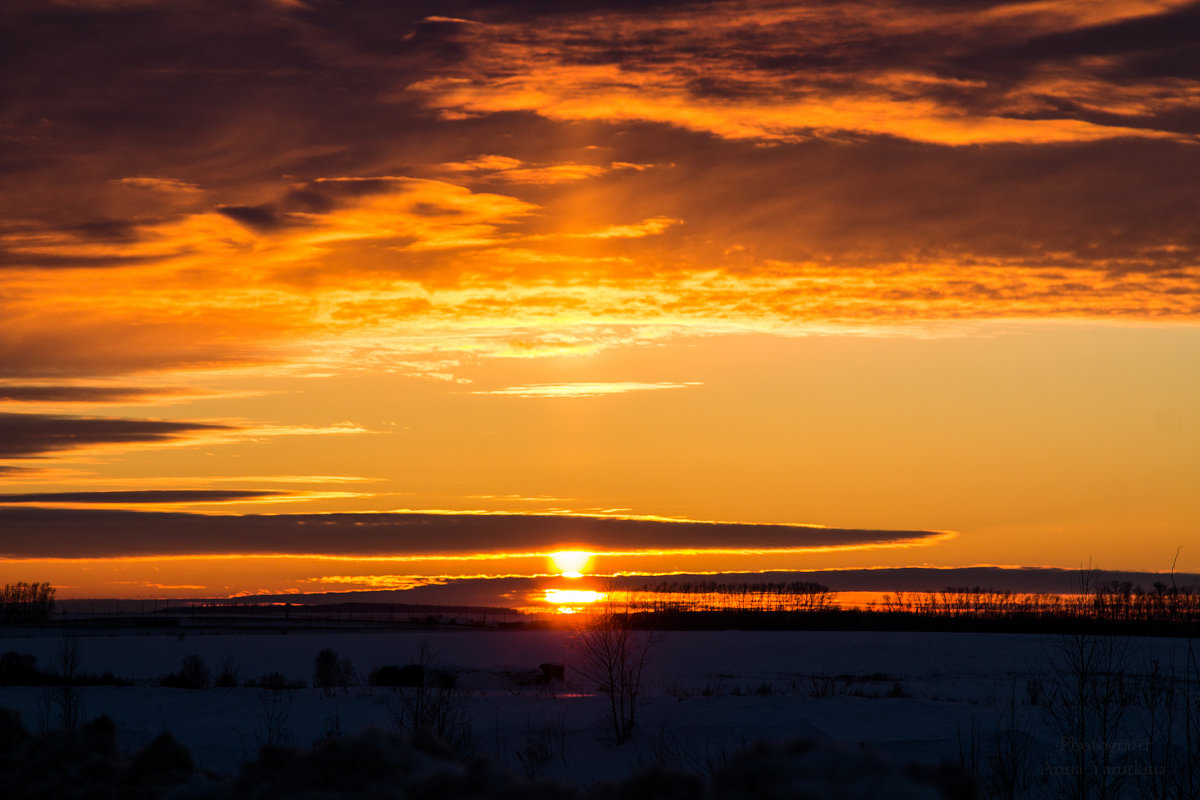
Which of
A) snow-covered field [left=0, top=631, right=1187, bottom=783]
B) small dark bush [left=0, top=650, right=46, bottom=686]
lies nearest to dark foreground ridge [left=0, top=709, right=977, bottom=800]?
snow-covered field [left=0, top=631, right=1187, bottom=783]

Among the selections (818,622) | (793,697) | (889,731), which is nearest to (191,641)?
(793,697)

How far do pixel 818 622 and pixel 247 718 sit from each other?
5346 inches

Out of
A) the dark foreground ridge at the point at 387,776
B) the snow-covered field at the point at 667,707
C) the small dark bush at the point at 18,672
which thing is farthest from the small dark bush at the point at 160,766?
the small dark bush at the point at 18,672

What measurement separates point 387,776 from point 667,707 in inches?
1494

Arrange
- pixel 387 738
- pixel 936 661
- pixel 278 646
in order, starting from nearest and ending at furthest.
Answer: pixel 387 738, pixel 936 661, pixel 278 646

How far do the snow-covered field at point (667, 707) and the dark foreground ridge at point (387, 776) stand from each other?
3.49 meters

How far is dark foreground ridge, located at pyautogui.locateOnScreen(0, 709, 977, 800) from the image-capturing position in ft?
11.1

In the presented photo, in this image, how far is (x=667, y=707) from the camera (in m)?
40.9

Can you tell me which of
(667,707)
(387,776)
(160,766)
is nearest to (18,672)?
(667,707)

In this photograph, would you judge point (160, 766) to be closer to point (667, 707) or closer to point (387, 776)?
point (387, 776)

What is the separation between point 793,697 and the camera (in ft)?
141

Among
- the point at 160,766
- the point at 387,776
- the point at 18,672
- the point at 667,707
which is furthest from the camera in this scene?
the point at 18,672

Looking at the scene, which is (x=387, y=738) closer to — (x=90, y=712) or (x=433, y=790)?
(x=433, y=790)

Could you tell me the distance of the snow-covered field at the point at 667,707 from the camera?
3294 centimetres
